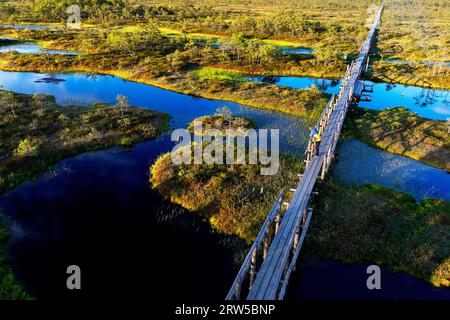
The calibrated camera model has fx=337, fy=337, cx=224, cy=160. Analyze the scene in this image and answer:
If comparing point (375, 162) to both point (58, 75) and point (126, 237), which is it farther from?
point (58, 75)

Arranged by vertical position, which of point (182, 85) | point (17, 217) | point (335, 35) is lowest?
point (17, 217)

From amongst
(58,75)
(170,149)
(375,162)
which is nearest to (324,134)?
(375,162)

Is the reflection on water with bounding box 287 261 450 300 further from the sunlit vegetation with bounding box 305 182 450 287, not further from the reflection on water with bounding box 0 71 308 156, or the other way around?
the reflection on water with bounding box 0 71 308 156

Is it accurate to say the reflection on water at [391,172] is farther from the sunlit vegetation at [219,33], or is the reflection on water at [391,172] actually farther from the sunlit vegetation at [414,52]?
the sunlit vegetation at [219,33]

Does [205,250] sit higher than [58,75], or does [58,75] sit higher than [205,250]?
[58,75]

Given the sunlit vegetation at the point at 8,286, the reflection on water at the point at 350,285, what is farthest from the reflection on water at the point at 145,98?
the sunlit vegetation at the point at 8,286
